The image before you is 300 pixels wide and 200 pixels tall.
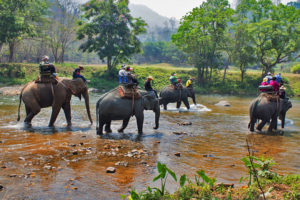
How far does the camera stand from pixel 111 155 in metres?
7.34

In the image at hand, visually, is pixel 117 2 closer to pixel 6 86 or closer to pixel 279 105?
pixel 6 86

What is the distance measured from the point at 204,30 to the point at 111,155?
31.7 m

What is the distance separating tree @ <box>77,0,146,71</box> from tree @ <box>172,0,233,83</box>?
5649 mm

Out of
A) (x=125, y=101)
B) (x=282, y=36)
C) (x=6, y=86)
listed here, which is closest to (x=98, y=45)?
(x=6, y=86)

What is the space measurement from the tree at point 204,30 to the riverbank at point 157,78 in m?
3.05

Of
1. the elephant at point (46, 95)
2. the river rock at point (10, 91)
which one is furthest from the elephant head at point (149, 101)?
the river rock at point (10, 91)

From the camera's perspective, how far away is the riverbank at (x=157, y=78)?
100 ft

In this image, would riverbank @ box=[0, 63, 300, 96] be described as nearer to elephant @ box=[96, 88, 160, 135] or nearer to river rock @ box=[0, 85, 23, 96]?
river rock @ box=[0, 85, 23, 96]

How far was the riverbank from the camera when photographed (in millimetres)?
30567

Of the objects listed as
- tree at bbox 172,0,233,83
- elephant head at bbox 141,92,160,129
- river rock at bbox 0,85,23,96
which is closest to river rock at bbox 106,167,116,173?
elephant head at bbox 141,92,160,129

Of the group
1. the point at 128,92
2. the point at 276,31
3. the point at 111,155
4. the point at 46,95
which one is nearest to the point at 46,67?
the point at 46,95

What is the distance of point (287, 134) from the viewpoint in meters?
11.5

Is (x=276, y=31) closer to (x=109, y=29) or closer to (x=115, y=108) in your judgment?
(x=109, y=29)

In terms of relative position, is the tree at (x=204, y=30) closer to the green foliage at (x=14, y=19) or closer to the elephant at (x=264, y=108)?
the green foliage at (x=14, y=19)
